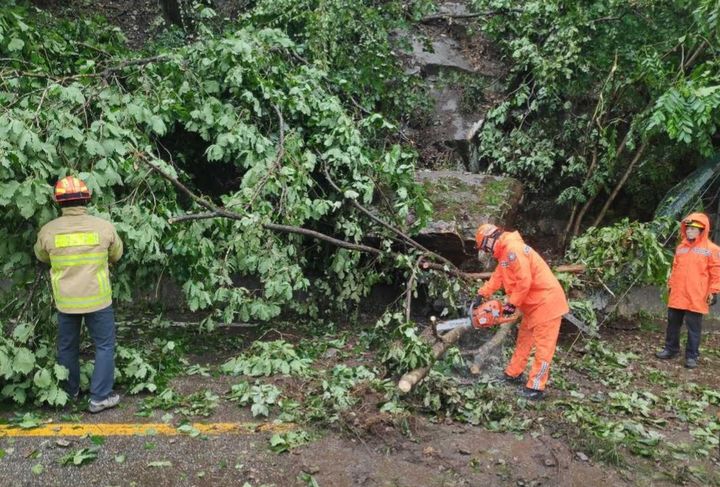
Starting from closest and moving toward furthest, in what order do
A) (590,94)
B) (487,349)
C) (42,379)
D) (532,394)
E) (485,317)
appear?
(42,379)
(532,394)
(485,317)
(487,349)
(590,94)

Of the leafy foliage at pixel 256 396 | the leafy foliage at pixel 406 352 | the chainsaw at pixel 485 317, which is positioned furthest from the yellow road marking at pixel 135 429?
the chainsaw at pixel 485 317

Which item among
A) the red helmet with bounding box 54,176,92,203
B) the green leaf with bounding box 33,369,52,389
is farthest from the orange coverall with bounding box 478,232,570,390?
the green leaf with bounding box 33,369,52,389

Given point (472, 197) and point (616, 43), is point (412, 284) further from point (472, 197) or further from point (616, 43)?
point (616, 43)

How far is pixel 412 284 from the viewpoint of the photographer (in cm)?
542

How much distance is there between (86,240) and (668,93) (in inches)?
222

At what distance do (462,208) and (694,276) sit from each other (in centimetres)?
247

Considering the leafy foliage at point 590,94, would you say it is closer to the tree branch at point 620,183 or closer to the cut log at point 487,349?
the tree branch at point 620,183

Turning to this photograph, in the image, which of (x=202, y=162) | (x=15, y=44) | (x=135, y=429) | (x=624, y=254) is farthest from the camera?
(x=202, y=162)

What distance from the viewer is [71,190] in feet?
13.0

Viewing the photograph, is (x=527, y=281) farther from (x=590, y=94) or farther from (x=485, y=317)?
(x=590, y=94)

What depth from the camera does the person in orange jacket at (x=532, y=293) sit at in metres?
4.59

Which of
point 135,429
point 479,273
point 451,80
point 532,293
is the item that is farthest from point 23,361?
point 451,80

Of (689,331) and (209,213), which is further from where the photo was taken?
(689,331)

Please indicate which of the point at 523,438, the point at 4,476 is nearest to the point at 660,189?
the point at 523,438
